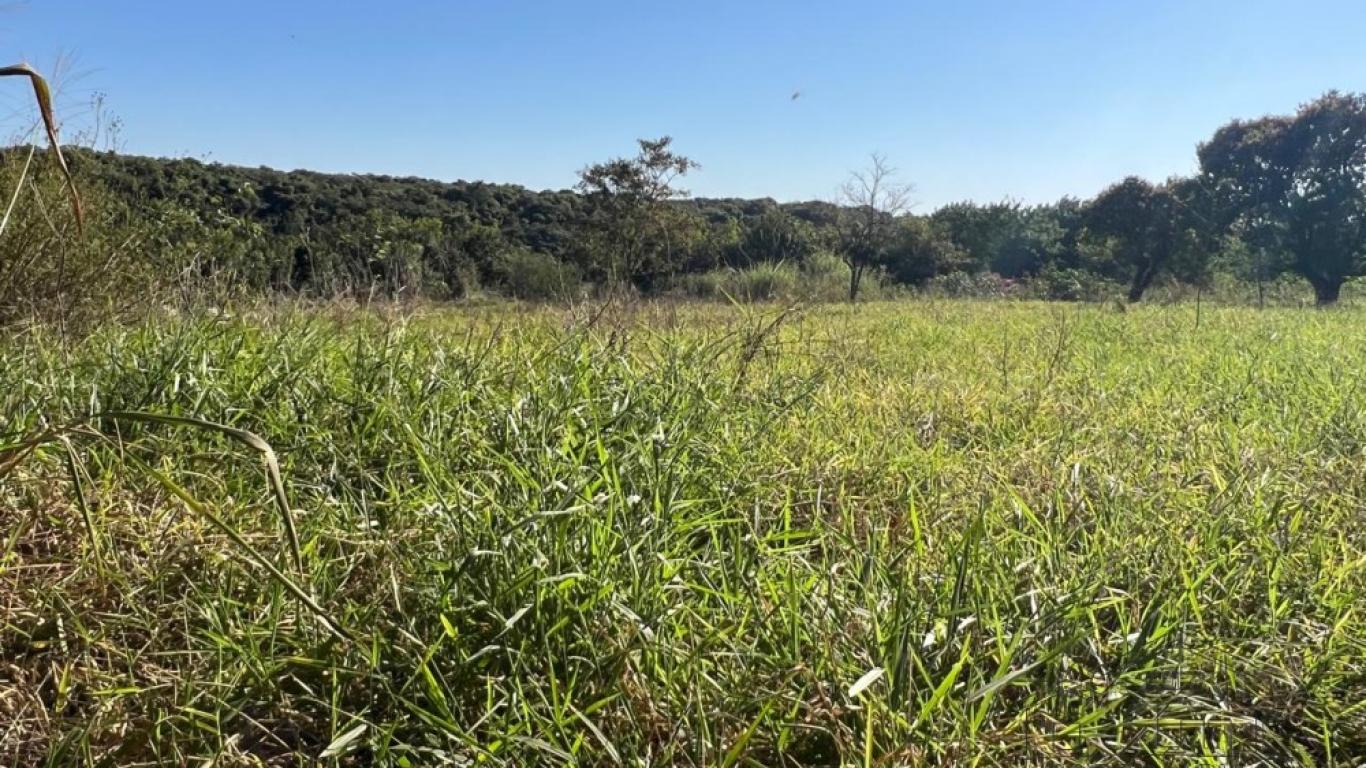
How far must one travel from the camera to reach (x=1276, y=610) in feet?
4.76

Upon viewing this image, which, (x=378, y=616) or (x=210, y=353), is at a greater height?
(x=210, y=353)

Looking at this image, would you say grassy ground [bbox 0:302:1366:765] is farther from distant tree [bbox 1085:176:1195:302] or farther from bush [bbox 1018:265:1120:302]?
distant tree [bbox 1085:176:1195:302]

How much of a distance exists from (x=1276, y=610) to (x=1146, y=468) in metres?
0.92

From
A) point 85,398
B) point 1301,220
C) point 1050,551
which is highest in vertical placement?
point 1301,220

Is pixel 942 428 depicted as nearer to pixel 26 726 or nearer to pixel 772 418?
pixel 772 418

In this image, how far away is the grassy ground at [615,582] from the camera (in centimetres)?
116

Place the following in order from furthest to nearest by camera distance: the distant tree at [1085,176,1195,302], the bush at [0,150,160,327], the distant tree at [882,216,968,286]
Answer: the distant tree at [882,216,968,286], the distant tree at [1085,176,1195,302], the bush at [0,150,160,327]

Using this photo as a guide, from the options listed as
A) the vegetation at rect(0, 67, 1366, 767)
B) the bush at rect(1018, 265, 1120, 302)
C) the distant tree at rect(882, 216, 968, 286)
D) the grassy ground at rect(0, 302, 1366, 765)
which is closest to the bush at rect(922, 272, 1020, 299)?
the distant tree at rect(882, 216, 968, 286)

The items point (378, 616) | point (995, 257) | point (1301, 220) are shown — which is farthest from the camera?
point (995, 257)

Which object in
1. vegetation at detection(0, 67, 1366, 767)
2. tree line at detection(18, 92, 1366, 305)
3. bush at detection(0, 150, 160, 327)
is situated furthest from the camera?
tree line at detection(18, 92, 1366, 305)

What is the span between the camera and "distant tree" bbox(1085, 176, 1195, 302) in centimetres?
2228

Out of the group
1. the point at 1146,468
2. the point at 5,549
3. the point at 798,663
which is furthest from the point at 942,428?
the point at 5,549

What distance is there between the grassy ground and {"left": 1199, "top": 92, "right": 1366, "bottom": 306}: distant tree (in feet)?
73.8

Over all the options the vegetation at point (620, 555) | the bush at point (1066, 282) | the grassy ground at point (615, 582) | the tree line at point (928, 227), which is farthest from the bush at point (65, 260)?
the bush at point (1066, 282)
